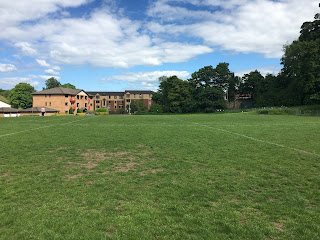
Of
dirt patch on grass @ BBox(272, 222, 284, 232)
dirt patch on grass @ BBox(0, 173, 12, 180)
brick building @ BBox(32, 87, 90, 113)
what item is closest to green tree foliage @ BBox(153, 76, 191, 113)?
brick building @ BBox(32, 87, 90, 113)

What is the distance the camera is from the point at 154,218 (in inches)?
142

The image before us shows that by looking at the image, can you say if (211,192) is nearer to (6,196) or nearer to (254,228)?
(254,228)

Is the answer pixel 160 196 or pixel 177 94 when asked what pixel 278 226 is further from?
pixel 177 94

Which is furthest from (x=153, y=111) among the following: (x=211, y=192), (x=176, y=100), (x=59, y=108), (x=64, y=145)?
(x=211, y=192)

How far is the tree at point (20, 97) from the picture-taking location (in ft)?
283

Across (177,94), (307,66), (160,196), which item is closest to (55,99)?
(177,94)

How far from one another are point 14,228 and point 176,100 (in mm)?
68449

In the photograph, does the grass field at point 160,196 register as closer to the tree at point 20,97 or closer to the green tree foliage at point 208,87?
the green tree foliage at point 208,87

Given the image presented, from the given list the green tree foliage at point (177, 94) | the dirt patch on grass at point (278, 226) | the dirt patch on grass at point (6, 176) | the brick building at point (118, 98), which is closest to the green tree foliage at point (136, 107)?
the brick building at point (118, 98)

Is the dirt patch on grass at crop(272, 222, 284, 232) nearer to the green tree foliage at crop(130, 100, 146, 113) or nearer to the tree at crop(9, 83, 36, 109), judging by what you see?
the green tree foliage at crop(130, 100, 146, 113)

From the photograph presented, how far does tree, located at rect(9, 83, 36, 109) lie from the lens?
283 feet

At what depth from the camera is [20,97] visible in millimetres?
86375

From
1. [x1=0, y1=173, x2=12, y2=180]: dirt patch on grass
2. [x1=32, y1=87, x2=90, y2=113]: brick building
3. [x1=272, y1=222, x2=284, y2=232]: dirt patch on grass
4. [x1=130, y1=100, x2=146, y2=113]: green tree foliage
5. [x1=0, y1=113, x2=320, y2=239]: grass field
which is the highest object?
[x1=32, y1=87, x2=90, y2=113]: brick building

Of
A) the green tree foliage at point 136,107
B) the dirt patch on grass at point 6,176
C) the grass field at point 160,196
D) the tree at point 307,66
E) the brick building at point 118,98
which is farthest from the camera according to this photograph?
the brick building at point 118,98
